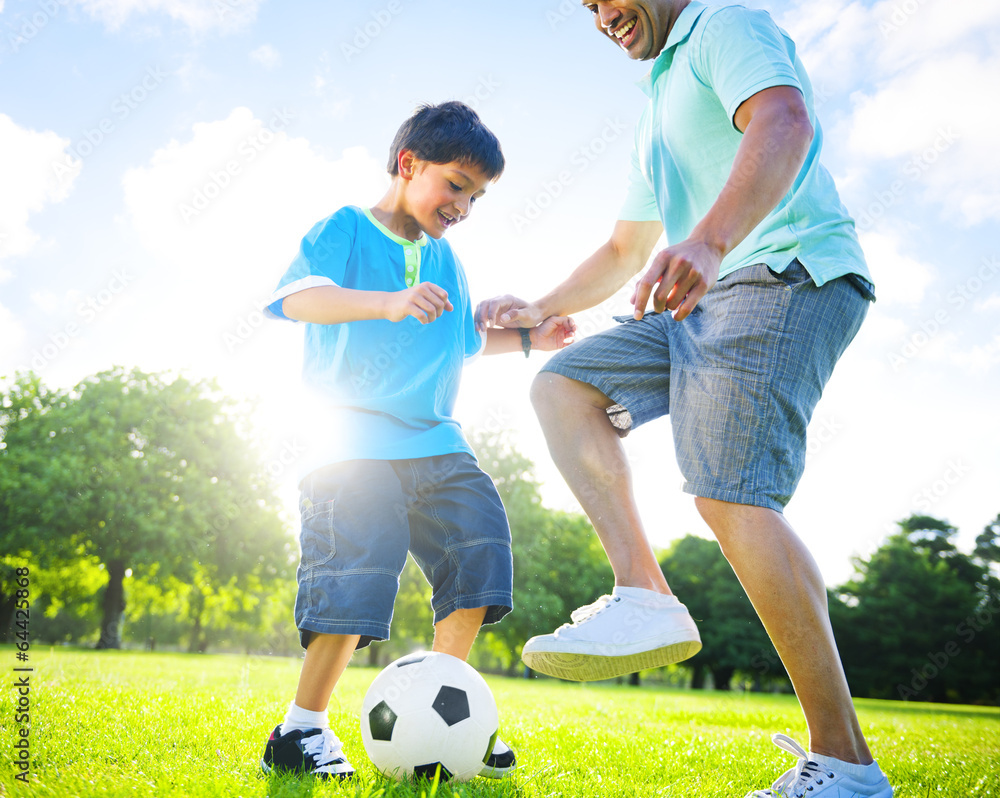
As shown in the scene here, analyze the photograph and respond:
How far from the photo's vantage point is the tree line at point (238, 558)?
22469mm

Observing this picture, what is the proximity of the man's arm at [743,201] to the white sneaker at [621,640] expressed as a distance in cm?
113

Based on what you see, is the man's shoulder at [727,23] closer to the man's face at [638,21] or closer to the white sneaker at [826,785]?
the man's face at [638,21]

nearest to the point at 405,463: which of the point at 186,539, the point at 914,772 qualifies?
the point at 914,772

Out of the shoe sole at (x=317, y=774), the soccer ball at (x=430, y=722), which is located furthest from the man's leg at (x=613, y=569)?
the shoe sole at (x=317, y=774)

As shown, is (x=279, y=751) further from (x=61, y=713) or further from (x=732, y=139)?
(x=732, y=139)

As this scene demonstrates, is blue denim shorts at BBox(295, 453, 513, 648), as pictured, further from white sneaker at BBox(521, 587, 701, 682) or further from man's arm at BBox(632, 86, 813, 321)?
man's arm at BBox(632, 86, 813, 321)

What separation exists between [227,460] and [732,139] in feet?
82.4

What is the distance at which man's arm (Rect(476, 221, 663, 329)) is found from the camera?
12.2ft

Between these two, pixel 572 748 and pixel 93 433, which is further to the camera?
pixel 93 433

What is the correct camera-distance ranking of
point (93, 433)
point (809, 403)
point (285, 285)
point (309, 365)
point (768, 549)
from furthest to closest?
point (93, 433) → point (309, 365) → point (285, 285) → point (809, 403) → point (768, 549)

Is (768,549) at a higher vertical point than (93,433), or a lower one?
lower

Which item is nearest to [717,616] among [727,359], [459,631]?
[459,631]

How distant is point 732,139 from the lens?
2.68 meters

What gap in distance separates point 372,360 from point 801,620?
208 centimetres
